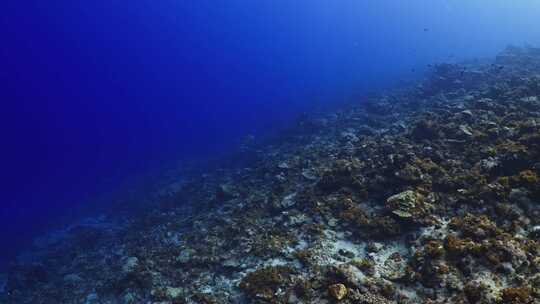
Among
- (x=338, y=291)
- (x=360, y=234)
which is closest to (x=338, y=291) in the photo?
(x=338, y=291)

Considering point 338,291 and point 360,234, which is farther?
point 360,234

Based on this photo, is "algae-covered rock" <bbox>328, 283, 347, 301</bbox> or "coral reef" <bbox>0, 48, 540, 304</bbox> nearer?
"algae-covered rock" <bbox>328, 283, 347, 301</bbox>

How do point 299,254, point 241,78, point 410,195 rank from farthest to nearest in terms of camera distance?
point 241,78 → point 410,195 → point 299,254

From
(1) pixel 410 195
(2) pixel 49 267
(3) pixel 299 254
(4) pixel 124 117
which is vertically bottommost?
(4) pixel 124 117

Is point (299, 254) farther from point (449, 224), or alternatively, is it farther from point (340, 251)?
point (449, 224)

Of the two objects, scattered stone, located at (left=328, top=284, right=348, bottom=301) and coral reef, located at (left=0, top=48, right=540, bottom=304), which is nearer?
scattered stone, located at (left=328, top=284, right=348, bottom=301)

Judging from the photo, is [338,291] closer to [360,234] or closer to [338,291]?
[338,291]

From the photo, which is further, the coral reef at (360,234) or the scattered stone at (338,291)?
the coral reef at (360,234)

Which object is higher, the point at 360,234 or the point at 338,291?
the point at 338,291

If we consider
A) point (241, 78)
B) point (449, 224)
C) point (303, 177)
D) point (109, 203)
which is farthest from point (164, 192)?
point (241, 78)

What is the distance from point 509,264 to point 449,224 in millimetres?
2707

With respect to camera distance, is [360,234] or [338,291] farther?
[360,234]

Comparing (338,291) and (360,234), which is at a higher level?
(338,291)

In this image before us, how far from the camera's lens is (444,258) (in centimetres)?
1231
